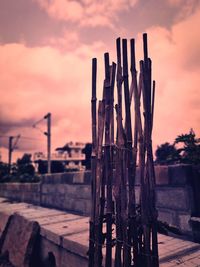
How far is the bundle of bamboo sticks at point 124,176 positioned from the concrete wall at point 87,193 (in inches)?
55.7

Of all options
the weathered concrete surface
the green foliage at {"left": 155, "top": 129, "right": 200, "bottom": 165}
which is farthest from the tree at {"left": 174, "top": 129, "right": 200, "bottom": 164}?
the weathered concrete surface

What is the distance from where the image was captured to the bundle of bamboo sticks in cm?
206

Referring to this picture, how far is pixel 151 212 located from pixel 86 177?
12.3 feet

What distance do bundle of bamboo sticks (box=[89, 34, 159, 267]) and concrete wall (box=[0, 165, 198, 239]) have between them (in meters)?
1.41

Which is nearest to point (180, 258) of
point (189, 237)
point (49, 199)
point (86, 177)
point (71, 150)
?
point (189, 237)

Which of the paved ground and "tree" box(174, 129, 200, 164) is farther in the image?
"tree" box(174, 129, 200, 164)

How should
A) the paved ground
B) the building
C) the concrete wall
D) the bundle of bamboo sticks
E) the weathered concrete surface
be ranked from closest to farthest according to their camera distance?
1. the bundle of bamboo sticks
2. the paved ground
3. the concrete wall
4. the weathered concrete surface
5. the building

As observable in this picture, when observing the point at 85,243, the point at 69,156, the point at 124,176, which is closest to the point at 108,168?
the point at 124,176

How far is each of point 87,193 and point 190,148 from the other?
8.56ft

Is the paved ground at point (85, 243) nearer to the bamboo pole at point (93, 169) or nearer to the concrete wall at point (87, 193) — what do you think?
the concrete wall at point (87, 193)

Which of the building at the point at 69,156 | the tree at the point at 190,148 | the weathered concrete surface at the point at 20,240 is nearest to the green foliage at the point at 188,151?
the tree at the point at 190,148

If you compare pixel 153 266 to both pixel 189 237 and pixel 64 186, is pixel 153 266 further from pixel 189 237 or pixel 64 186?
pixel 64 186

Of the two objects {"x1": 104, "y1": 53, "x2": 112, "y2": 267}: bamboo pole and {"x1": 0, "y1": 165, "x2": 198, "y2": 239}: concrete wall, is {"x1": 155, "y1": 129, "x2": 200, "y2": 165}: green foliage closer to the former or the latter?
{"x1": 0, "y1": 165, "x2": 198, "y2": 239}: concrete wall

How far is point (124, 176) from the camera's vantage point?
7.17 feet
